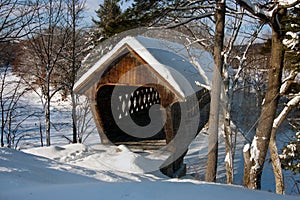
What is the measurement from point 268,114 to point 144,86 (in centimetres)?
498

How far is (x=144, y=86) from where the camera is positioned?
30.2 feet

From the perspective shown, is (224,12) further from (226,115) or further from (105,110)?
(105,110)

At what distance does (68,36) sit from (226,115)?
8.83 meters

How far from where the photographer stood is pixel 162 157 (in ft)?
27.2

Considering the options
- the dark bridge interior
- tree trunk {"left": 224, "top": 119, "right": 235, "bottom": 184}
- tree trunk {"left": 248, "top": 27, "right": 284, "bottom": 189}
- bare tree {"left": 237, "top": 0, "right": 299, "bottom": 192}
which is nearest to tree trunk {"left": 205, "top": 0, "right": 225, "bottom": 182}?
tree trunk {"left": 224, "top": 119, "right": 235, "bottom": 184}

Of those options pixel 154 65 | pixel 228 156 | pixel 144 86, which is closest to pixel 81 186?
pixel 228 156

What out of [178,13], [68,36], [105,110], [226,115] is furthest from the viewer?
[68,36]

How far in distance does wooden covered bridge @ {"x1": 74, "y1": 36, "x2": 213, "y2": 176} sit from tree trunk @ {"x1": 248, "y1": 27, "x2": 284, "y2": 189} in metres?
2.88

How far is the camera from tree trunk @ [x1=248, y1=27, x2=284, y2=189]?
15.4 feet

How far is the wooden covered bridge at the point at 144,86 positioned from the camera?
317 inches

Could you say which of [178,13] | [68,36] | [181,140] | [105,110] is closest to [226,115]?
[181,140]

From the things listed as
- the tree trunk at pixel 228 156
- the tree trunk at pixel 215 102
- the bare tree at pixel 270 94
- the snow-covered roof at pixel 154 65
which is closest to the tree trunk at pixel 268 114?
the bare tree at pixel 270 94

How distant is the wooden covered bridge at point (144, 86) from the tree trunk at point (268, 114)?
288cm

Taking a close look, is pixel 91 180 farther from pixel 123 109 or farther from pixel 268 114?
pixel 123 109
